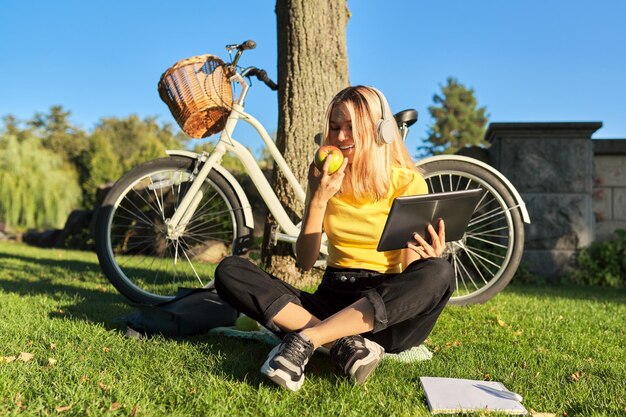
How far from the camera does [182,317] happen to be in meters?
2.70

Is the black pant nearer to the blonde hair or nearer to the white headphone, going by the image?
the blonde hair

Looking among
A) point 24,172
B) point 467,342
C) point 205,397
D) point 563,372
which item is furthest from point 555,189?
point 24,172

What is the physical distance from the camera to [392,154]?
2590 millimetres

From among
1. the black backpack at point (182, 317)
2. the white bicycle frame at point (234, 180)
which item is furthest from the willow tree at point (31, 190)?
the black backpack at point (182, 317)

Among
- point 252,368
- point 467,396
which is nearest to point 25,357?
point 252,368

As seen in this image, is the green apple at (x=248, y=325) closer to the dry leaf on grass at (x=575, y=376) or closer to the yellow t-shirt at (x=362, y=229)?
the yellow t-shirt at (x=362, y=229)

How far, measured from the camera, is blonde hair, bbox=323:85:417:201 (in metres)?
2.39

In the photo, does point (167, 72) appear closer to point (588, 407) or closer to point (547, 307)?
point (588, 407)

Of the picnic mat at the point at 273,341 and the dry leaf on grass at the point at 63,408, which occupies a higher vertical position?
the picnic mat at the point at 273,341

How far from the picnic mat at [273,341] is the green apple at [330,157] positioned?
2.28 feet

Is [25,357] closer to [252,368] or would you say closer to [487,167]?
[252,368]

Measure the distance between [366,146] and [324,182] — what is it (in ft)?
0.90

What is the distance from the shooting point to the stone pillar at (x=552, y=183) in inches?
228

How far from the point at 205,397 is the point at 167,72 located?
1.97 m
